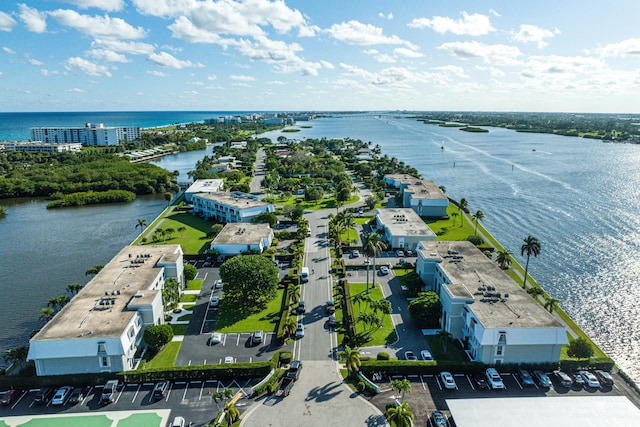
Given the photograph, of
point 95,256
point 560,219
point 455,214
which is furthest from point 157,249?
point 560,219

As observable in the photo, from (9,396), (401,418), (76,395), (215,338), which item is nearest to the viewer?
(401,418)

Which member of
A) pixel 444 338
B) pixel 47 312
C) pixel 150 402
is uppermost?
pixel 444 338

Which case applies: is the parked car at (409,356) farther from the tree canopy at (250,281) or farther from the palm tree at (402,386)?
the tree canopy at (250,281)

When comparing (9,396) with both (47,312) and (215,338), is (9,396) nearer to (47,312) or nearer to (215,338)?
(47,312)

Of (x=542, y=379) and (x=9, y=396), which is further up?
(x=542, y=379)

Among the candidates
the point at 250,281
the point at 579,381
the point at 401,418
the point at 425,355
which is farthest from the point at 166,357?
the point at 579,381

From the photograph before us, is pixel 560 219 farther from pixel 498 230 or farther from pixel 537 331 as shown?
pixel 537 331
